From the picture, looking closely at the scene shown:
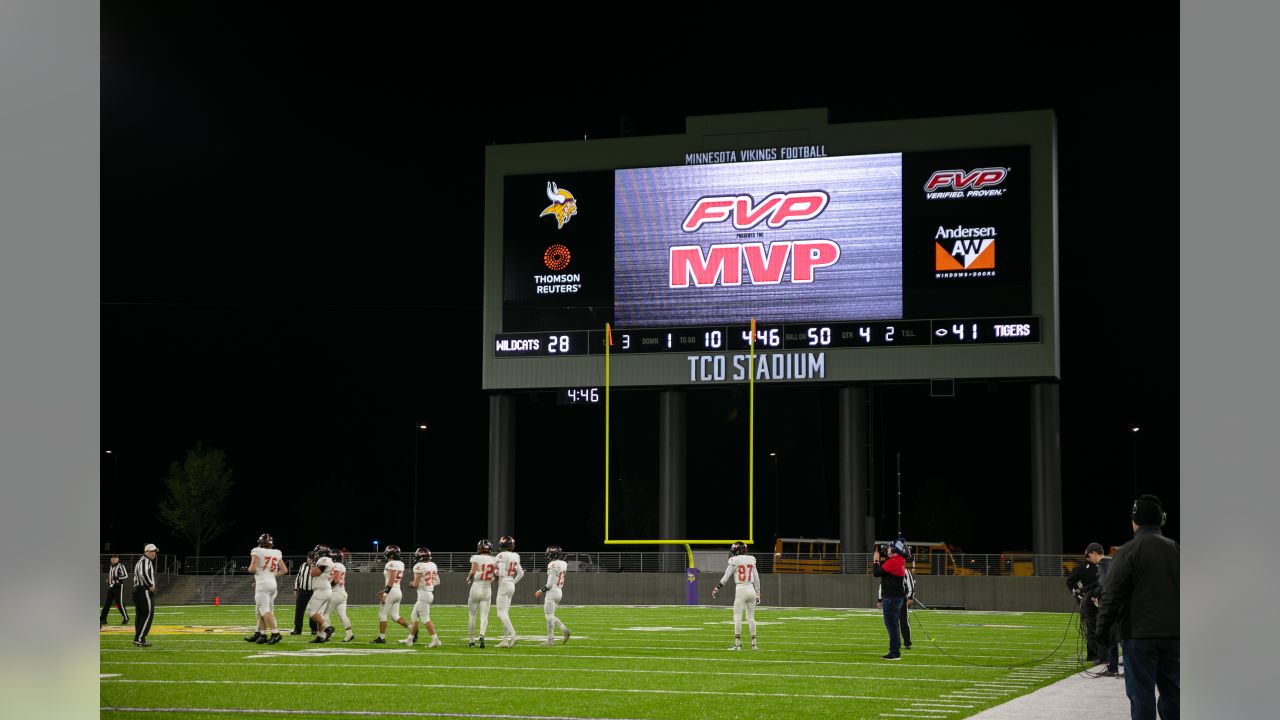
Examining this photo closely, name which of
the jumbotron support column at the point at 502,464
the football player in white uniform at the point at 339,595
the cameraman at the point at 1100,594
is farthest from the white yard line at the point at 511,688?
the jumbotron support column at the point at 502,464

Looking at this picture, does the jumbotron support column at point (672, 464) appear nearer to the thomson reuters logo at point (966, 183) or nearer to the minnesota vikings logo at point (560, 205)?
the minnesota vikings logo at point (560, 205)

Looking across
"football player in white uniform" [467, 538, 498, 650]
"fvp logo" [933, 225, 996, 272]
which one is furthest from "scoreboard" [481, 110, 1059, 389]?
"football player in white uniform" [467, 538, 498, 650]

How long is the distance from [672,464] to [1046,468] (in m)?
8.70

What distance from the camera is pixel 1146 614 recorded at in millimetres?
8164

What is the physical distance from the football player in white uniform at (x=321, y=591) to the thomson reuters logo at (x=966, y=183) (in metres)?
17.0

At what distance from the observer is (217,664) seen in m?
15.2

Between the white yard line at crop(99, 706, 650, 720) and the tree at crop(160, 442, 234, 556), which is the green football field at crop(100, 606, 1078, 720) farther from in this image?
the tree at crop(160, 442, 234, 556)

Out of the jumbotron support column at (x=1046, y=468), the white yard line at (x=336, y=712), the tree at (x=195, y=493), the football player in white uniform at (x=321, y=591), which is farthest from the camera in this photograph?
the tree at (x=195, y=493)

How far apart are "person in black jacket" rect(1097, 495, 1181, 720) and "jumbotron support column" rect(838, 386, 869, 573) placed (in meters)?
25.0

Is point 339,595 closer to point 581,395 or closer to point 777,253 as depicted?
point 581,395

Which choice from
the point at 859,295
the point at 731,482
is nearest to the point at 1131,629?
the point at 859,295

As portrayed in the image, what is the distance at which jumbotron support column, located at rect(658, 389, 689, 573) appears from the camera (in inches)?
1344

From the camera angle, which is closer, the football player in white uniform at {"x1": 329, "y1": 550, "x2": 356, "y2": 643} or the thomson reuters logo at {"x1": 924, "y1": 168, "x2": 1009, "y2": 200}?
the football player in white uniform at {"x1": 329, "y1": 550, "x2": 356, "y2": 643}

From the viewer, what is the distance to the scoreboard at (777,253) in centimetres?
3070
